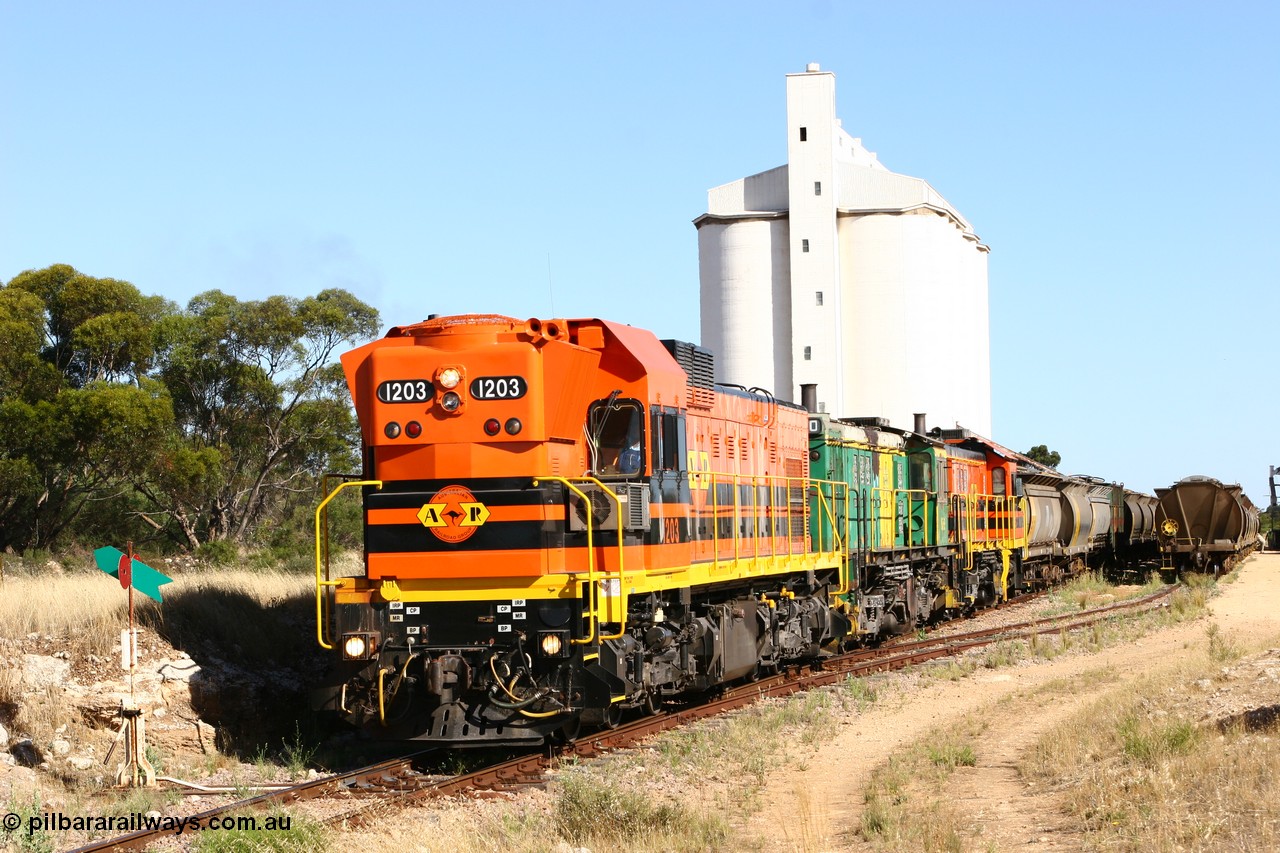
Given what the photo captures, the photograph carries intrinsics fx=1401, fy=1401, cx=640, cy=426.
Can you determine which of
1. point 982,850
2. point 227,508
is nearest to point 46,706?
point 982,850

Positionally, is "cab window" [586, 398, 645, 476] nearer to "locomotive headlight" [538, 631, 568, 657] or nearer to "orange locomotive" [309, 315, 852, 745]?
"orange locomotive" [309, 315, 852, 745]

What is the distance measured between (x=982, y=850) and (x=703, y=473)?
20.7 feet

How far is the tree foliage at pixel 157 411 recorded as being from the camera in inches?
1383

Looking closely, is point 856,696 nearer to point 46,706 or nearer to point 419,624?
point 419,624

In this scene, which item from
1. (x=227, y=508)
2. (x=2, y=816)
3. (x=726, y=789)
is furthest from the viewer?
(x=227, y=508)

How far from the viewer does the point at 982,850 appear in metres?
9.66

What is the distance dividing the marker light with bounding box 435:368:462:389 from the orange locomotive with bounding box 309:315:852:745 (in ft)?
0.07

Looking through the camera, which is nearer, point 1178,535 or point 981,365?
point 1178,535

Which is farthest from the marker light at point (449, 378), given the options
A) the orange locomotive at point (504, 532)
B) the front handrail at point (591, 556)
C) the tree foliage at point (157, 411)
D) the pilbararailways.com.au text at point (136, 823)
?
the tree foliage at point (157, 411)

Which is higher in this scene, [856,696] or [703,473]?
[703,473]

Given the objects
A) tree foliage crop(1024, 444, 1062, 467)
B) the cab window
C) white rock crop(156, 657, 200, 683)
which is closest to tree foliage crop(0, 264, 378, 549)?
white rock crop(156, 657, 200, 683)

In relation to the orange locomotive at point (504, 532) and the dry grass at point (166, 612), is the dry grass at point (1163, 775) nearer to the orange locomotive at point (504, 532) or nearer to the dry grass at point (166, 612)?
the orange locomotive at point (504, 532)

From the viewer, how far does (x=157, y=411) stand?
35562 mm

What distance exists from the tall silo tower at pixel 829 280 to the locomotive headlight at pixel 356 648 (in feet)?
180
